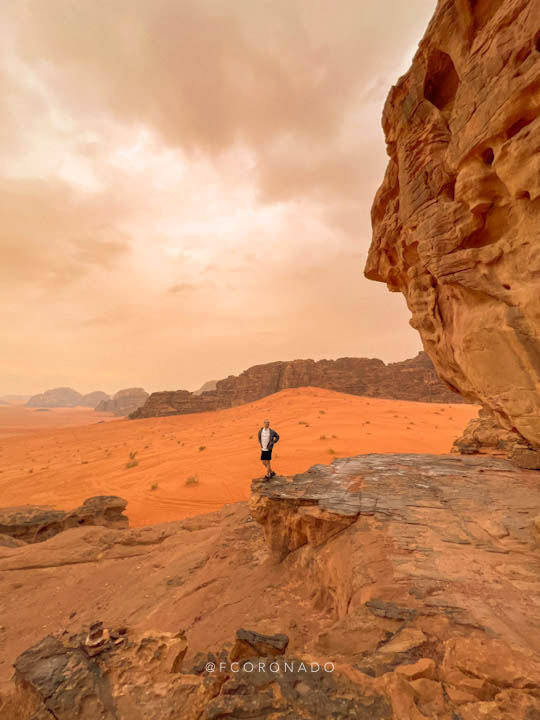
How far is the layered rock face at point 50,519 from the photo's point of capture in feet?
25.6

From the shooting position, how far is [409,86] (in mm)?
5539

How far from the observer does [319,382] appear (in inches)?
1715

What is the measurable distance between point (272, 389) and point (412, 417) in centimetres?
2469

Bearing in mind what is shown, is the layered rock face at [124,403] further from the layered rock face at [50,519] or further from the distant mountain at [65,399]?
the layered rock face at [50,519]

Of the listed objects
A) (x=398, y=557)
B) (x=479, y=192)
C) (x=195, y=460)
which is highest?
(x=479, y=192)

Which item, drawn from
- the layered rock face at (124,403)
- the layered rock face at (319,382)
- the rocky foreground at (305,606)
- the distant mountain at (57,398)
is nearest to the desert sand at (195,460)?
the rocky foreground at (305,606)

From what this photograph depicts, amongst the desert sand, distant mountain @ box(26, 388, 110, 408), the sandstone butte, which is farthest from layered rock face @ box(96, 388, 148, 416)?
the sandstone butte

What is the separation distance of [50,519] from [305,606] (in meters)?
7.51

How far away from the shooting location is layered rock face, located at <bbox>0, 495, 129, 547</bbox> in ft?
25.6

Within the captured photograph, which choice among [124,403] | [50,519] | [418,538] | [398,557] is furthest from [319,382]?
[124,403]

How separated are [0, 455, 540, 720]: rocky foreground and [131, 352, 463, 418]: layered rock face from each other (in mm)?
35046

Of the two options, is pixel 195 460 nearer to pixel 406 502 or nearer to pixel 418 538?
pixel 406 502

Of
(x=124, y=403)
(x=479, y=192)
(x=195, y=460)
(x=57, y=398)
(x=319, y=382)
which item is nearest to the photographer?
(x=479, y=192)

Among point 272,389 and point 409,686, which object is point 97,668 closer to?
point 409,686
